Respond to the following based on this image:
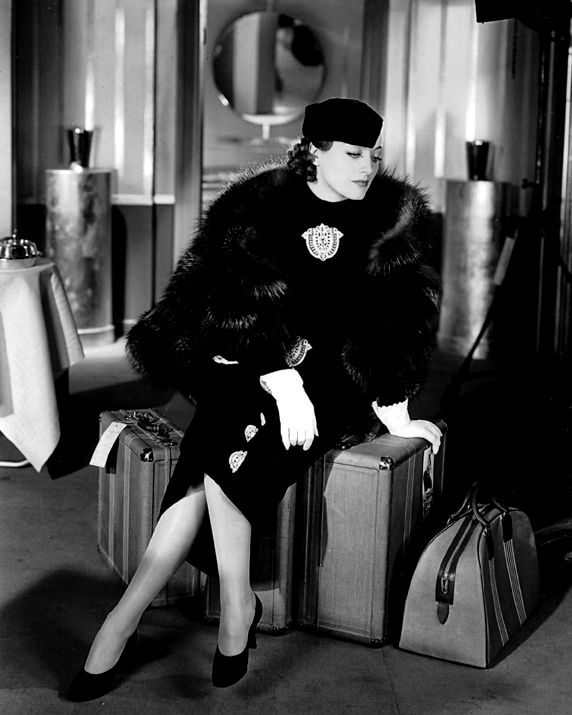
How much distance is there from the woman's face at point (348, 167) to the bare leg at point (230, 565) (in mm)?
733

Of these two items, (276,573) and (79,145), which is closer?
A: (276,573)

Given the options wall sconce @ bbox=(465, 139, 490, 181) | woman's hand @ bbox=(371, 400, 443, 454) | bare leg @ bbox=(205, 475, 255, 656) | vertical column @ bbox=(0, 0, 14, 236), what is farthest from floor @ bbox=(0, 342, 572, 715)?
wall sconce @ bbox=(465, 139, 490, 181)

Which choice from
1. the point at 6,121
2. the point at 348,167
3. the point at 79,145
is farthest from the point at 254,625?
the point at 79,145

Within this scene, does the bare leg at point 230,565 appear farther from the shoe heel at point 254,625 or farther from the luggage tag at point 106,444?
the luggage tag at point 106,444

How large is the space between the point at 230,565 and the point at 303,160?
0.94 meters

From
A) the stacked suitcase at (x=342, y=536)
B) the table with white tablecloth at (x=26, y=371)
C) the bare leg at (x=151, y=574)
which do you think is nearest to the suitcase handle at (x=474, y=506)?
the stacked suitcase at (x=342, y=536)

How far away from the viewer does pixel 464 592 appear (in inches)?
104

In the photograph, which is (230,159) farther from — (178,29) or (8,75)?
(8,75)

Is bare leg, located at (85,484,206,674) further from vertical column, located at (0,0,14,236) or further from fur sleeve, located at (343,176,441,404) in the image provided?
vertical column, located at (0,0,14,236)

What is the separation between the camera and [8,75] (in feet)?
14.6

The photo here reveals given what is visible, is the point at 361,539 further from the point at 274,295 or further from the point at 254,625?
the point at 274,295

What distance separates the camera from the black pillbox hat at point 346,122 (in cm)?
262

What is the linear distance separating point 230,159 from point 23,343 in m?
3.73

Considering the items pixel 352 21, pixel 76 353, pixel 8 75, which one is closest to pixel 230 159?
pixel 352 21
